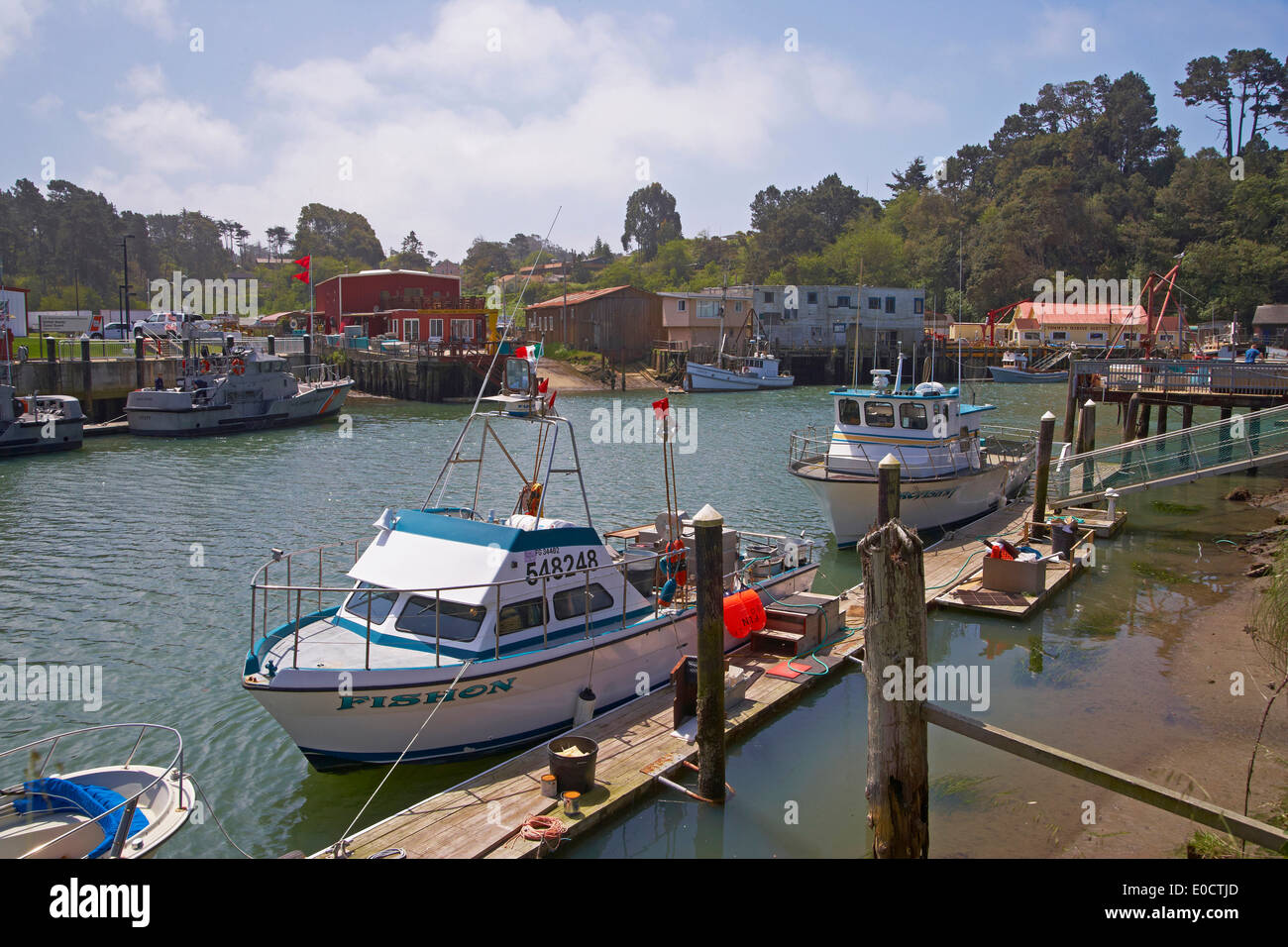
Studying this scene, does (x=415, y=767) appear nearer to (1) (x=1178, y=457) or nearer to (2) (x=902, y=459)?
(2) (x=902, y=459)

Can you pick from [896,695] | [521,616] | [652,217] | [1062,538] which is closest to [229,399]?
[521,616]

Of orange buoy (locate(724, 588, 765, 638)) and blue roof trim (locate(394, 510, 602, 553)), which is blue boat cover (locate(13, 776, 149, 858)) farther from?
orange buoy (locate(724, 588, 765, 638))

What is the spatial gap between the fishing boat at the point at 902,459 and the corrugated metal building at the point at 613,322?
168ft

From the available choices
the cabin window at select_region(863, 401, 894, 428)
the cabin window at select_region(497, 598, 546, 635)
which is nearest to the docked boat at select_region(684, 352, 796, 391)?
the cabin window at select_region(863, 401, 894, 428)

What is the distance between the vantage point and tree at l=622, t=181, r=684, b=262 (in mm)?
139500

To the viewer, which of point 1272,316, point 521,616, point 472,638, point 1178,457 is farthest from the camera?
point 1272,316

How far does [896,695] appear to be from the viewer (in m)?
6.88

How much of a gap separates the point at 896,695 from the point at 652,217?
458 ft

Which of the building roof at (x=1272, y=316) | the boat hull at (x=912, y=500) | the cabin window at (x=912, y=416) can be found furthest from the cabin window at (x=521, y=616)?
the building roof at (x=1272, y=316)

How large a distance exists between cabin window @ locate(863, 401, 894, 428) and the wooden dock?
8.45 meters

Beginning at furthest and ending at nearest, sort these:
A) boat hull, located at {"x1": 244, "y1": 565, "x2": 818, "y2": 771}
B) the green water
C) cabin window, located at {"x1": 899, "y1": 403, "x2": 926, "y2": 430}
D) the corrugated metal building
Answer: the corrugated metal building < cabin window, located at {"x1": 899, "y1": 403, "x2": 926, "y2": 430} < boat hull, located at {"x1": 244, "y1": 565, "x2": 818, "y2": 771} < the green water
